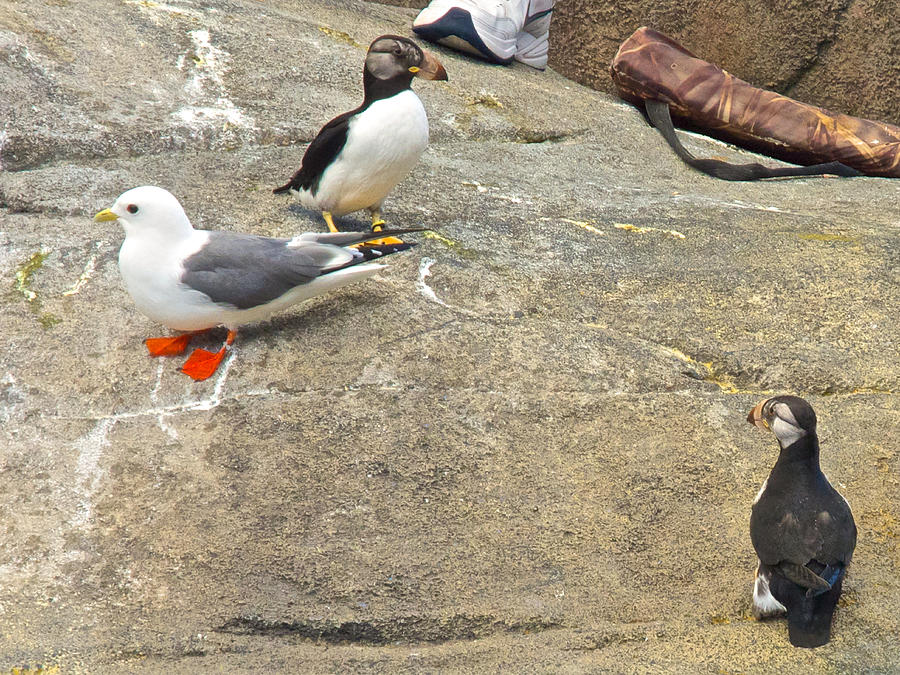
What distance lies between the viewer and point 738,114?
6277 mm

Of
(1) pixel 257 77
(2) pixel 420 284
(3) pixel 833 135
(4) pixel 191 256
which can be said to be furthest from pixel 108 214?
(3) pixel 833 135

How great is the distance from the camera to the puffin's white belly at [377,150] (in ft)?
12.6

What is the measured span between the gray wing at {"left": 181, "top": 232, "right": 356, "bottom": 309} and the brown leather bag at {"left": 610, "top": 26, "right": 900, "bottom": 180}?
327 cm

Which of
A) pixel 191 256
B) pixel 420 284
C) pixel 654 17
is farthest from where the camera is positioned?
pixel 654 17

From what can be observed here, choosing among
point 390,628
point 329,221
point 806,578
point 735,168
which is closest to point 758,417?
point 806,578

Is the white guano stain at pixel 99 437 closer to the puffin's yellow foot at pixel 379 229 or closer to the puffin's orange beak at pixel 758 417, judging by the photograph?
the puffin's yellow foot at pixel 379 229

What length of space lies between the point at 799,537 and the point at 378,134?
7.25 feet

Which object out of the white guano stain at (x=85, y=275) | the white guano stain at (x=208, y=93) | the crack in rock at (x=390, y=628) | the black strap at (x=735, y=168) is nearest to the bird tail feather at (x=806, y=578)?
the crack in rock at (x=390, y=628)

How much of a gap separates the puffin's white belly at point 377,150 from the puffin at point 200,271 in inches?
24.7

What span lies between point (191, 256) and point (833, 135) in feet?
14.6

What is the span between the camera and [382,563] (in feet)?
8.77

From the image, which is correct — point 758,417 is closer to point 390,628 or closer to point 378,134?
point 390,628

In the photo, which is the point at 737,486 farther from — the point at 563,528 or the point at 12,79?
the point at 12,79

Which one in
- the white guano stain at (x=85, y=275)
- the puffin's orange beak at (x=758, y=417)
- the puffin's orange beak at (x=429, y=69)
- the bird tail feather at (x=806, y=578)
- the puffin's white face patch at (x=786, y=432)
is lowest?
the white guano stain at (x=85, y=275)
